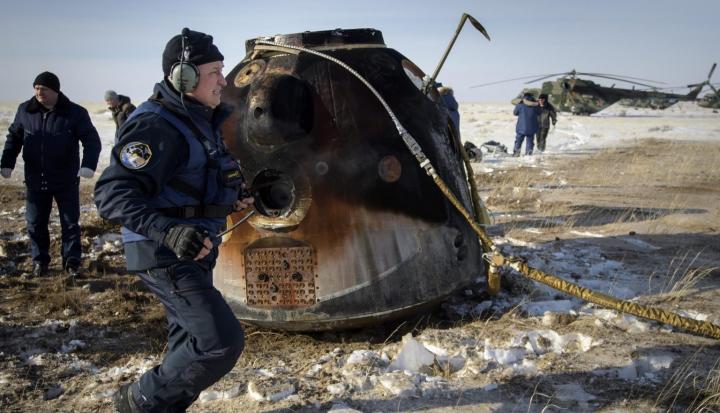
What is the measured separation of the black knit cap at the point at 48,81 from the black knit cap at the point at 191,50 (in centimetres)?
379

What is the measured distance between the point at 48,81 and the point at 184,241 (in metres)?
4.46

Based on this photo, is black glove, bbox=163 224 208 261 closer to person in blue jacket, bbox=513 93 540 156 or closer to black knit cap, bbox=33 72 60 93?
black knit cap, bbox=33 72 60 93

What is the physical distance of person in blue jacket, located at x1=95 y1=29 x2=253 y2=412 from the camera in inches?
99.1

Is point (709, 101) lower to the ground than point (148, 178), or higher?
higher

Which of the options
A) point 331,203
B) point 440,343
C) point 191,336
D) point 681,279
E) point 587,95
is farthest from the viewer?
point 587,95

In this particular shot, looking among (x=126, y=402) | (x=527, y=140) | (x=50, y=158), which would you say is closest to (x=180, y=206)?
(x=126, y=402)

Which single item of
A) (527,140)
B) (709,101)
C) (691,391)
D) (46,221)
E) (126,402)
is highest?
(709,101)

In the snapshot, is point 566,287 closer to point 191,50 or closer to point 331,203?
point 331,203

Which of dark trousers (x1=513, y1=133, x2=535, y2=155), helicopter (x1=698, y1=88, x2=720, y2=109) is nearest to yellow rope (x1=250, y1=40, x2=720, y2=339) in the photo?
dark trousers (x1=513, y1=133, x2=535, y2=155)

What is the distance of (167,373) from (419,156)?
1847mm

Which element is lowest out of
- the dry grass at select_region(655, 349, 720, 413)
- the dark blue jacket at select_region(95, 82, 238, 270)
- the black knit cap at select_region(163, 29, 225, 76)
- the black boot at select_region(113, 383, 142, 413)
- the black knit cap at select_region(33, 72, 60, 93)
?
the dry grass at select_region(655, 349, 720, 413)

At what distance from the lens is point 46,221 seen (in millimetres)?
6277

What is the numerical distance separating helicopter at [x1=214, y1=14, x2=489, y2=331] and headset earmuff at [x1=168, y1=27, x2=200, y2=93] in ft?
3.73

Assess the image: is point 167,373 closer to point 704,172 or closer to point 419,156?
point 419,156
